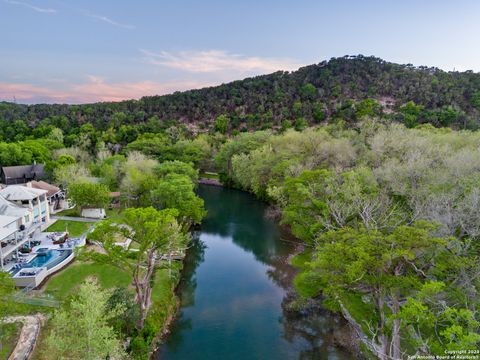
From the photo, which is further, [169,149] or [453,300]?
[169,149]

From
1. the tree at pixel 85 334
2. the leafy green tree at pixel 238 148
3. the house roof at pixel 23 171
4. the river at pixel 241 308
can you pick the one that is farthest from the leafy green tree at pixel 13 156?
the tree at pixel 85 334

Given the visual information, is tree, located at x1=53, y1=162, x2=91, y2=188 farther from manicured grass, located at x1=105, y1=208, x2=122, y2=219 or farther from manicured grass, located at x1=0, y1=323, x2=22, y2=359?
manicured grass, located at x1=0, y1=323, x2=22, y2=359

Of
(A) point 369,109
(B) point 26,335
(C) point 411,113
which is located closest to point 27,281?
(B) point 26,335

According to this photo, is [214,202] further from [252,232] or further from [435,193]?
[435,193]

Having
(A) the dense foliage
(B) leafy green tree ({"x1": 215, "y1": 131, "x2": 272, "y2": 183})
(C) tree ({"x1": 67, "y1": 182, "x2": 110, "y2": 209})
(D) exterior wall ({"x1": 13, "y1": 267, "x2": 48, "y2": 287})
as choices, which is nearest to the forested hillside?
(B) leafy green tree ({"x1": 215, "y1": 131, "x2": 272, "y2": 183})

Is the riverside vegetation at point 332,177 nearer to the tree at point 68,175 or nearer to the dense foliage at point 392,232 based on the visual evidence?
the dense foliage at point 392,232

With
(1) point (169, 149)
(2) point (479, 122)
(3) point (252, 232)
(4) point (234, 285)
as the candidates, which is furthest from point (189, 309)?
(2) point (479, 122)
